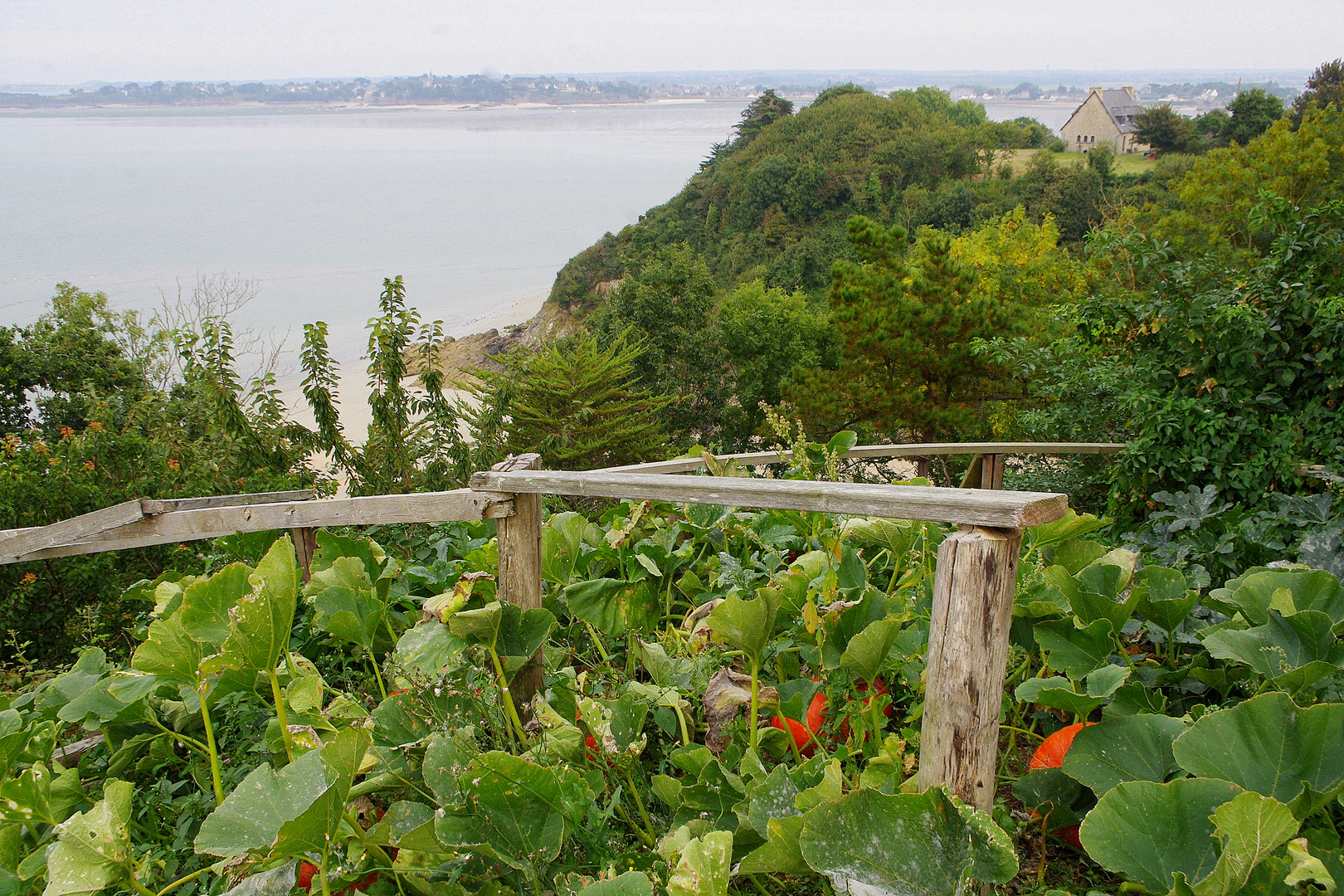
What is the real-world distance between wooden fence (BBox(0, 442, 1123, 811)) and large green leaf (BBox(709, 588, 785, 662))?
18cm

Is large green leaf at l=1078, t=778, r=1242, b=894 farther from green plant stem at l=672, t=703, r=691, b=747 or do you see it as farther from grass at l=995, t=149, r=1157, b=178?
grass at l=995, t=149, r=1157, b=178

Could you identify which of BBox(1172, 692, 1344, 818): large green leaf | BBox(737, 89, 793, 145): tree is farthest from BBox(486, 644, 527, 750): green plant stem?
BBox(737, 89, 793, 145): tree

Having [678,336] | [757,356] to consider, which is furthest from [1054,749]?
[757,356]

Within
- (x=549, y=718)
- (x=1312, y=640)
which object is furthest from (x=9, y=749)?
(x=1312, y=640)

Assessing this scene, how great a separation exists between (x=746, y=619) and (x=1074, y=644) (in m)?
0.63

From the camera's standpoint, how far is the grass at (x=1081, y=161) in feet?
136

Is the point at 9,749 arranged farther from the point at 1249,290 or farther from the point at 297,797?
the point at 1249,290

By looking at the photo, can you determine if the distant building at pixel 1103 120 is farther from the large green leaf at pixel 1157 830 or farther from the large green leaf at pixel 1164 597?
the large green leaf at pixel 1157 830

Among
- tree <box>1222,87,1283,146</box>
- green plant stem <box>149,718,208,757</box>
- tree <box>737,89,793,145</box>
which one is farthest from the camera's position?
tree <box>737,89,793,145</box>

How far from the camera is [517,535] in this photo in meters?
1.87

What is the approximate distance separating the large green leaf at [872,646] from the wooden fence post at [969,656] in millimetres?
91

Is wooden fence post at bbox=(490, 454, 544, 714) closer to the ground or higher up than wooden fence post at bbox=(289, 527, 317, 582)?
higher up

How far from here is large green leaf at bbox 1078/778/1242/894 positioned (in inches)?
40.6

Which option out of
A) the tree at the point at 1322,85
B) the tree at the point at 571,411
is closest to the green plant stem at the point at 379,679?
the tree at the point at 571,411
